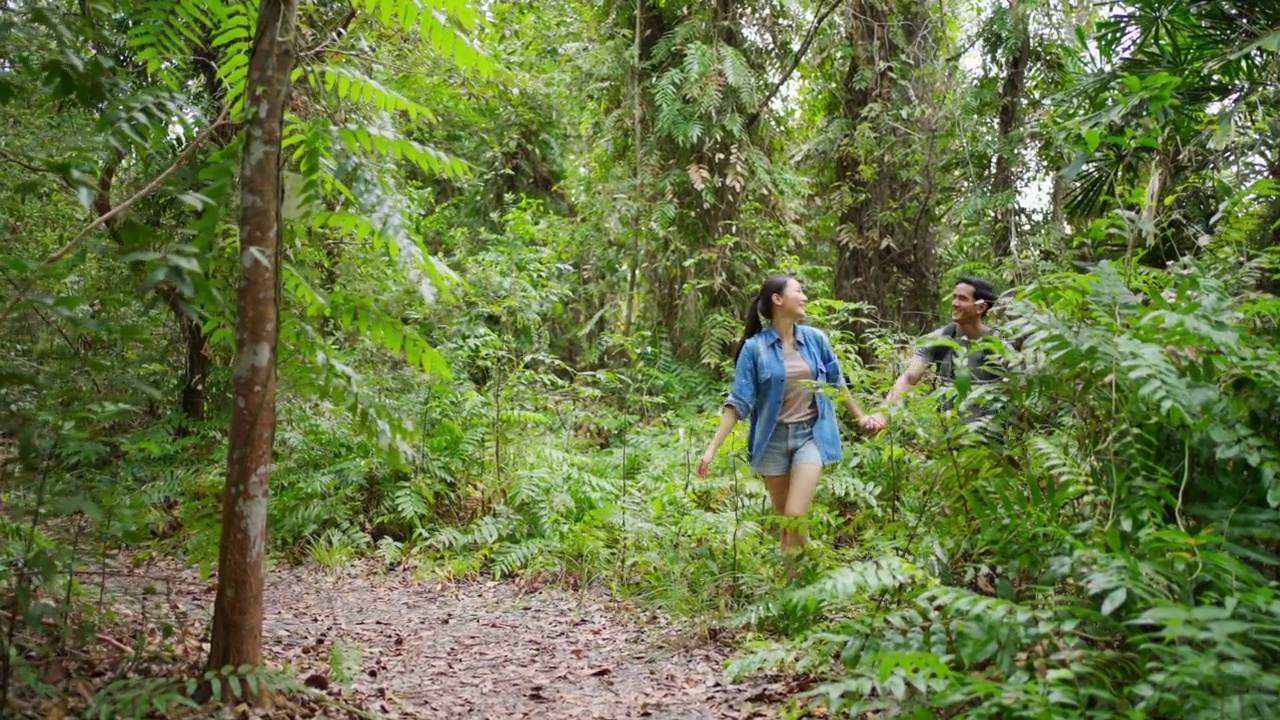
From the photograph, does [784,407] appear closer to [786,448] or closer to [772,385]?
[772,385]

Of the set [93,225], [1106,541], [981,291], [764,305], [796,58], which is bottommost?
[1106,541]

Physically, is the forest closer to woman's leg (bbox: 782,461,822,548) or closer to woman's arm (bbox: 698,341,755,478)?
woman's leg (bbox: 782,461,822,548)

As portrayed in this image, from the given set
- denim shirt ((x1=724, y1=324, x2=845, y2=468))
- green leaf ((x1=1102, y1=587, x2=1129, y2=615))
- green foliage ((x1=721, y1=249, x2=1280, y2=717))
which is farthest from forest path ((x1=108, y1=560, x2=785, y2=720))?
green leaf ((x1=1102, y1=587, x2=1129, y2=615))

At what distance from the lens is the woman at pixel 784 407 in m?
5.77

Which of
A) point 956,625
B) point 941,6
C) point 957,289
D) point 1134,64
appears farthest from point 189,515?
point 941,6

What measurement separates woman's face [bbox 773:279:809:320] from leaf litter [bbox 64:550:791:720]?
7.23ft

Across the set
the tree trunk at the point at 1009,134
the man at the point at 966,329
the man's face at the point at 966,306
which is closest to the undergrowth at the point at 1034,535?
the man at the point at 966,329

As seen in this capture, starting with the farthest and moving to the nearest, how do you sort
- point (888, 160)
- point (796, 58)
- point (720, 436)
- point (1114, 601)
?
point (888, 160)
point (796, 58)
point (720, 436)
point (1114, 601)

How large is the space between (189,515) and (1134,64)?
629 centimetres

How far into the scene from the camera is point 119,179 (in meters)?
8.31

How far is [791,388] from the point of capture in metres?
5.93

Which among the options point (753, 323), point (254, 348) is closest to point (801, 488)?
point (753, 323)

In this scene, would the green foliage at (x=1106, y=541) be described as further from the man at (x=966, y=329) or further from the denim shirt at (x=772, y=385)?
the man at (x=966, y=329)

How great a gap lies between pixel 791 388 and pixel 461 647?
2769 millimetres
